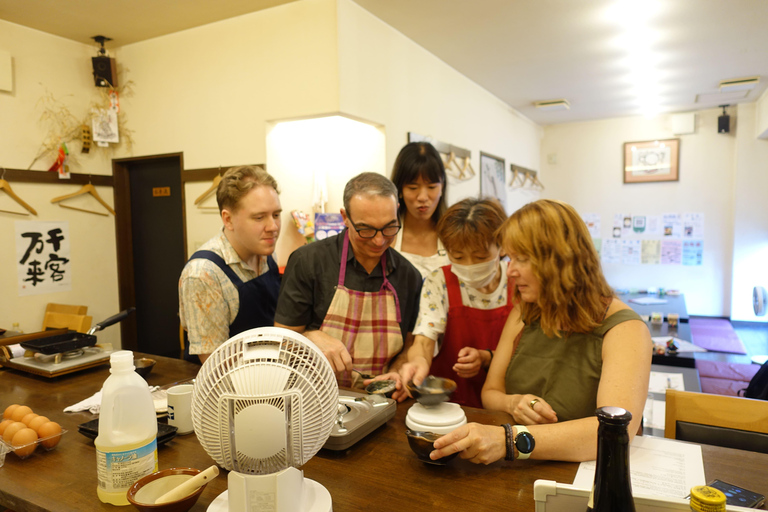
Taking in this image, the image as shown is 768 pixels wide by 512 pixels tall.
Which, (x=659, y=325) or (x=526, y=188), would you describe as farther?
(x=526, y=188)

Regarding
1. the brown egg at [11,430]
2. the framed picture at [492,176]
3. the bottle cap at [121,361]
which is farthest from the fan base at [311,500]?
the framed picture at [492,176]

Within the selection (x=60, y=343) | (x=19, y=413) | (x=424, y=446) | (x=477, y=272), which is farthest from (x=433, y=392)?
(x=60, y=343)

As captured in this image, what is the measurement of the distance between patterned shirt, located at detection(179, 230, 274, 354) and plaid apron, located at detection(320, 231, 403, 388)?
17.1 inches

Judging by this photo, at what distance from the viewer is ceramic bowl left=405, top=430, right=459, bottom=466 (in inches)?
46.1

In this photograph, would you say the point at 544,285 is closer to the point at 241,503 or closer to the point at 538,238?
the point at 538,238

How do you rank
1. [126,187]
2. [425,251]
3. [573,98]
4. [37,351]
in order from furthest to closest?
[573,98]
[126,187]
[425,251]
[37,351]

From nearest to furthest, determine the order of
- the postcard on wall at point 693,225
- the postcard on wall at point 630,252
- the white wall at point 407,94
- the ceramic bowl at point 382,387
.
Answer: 1. the ceramic bowl at point 382,387
2. the white wall at point 407,94
3. the postcard on wall at point 693,225
4. the postcard on wall at point 630,252

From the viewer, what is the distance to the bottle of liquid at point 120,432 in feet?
3.43

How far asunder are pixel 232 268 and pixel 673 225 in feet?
24.1

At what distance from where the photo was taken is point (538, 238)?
145 cm

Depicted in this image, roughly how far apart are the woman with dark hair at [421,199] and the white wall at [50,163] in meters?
2.85

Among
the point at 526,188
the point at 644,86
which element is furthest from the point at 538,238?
the point at 526,188

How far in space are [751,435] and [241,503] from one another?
1.50m

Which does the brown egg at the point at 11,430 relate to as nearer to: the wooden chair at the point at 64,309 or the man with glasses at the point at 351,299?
the man with glasses at the point at 351,299
